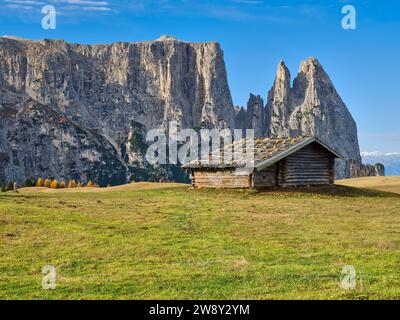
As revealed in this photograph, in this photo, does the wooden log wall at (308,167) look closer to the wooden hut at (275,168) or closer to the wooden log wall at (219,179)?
the wooden hut at (275,168)

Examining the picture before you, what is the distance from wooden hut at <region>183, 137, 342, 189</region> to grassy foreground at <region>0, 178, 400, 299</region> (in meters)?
8.20

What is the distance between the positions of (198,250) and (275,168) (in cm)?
2422

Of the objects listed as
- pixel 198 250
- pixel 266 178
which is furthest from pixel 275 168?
pixel 198 250

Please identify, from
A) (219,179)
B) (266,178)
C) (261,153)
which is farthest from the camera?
(219,179)

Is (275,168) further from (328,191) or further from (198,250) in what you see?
(198,250)

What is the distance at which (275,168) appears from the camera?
41.0 m

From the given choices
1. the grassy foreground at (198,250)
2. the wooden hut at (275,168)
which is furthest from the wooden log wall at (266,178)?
the grassy foreground at (198,250)

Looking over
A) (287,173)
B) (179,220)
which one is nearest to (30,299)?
(179,220)

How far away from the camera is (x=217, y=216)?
84.4 ft

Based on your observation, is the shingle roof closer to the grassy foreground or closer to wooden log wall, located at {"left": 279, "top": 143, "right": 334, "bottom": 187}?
wooden log wall, located at {"left": 279, "top": 143, "right": 334, "bottom": 187}

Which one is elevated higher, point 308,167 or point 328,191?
point 308,167

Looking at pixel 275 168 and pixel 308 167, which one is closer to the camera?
pixel 275 168

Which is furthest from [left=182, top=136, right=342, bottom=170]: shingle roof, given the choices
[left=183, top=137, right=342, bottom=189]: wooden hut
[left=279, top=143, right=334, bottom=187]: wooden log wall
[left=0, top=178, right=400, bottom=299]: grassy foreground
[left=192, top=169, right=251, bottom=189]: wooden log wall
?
[left=0, top=178, right=400, bottom=299]: grassy foreground

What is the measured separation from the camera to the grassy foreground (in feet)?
40.9
